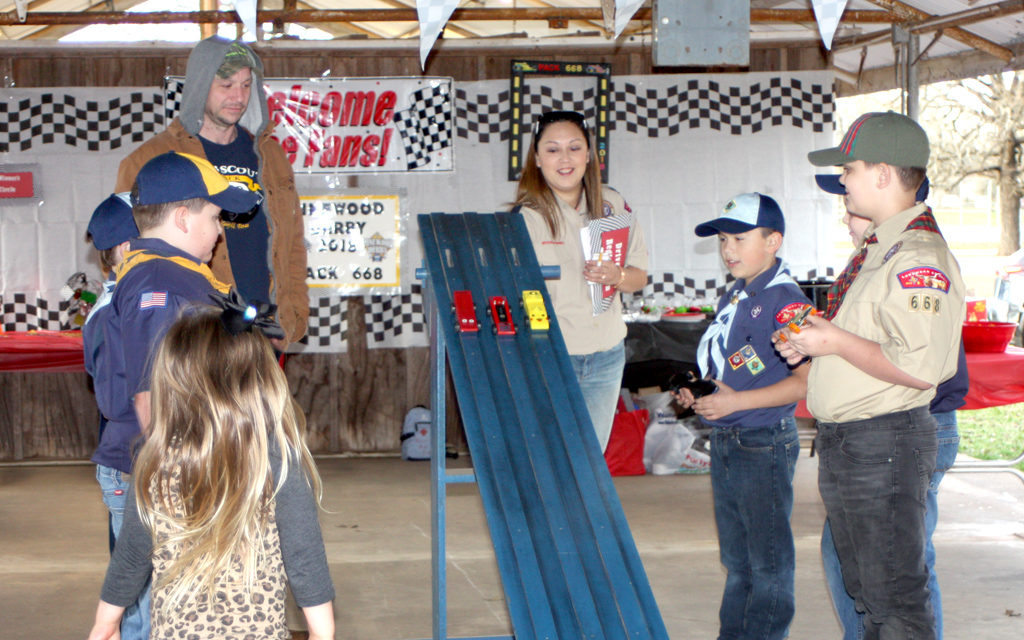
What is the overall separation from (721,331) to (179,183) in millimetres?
1582

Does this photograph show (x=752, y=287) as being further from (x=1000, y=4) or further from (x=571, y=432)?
(x=1000, y=4)

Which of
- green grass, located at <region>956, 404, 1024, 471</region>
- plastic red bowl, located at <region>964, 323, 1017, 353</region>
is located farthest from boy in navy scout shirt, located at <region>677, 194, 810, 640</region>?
green grass, located at <region>956, 404, 1024, 471</region>

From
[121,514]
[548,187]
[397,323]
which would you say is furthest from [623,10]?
[397,323]

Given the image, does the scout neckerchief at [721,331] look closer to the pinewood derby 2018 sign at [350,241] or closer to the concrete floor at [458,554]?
the concrete floor at [458,554]

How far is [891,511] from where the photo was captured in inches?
95.4

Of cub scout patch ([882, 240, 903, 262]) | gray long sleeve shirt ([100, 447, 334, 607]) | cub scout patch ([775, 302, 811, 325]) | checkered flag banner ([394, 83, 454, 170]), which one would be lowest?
gray long sleeve shirt ([100, 447, 334, 607])

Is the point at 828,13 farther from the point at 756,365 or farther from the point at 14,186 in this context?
the point at 14,186

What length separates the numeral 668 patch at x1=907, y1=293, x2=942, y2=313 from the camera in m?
2.36

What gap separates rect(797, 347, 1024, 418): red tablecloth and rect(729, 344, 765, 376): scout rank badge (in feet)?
6.55

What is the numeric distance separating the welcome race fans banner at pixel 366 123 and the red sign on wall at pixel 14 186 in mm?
1733

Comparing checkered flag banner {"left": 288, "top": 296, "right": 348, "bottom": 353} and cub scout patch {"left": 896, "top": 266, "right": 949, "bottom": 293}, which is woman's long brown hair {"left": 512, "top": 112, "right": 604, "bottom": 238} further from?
checkered flag banner {"left": 288, "top": 296, "right": 348, "bottom": 353}

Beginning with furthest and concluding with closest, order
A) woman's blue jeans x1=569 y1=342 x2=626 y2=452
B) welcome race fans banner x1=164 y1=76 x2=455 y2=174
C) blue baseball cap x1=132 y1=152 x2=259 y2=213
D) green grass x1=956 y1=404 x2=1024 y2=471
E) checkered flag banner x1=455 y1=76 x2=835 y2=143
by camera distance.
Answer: green grass x1=956 y1=404 x2=1024 y2=471 → checkered flag banner x1=455 y1=76 x2=835 y2=143 → welcome race fans banner x1=164 y1=76 x2=455 y2=174 → woman's blue jeans x1=569 y1=342 x2=626 y2=452 → blue baseball cap x1=132 y1=152 x2=259 y2=213

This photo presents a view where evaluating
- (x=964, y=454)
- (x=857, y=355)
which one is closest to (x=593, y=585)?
(x=857, y=355)

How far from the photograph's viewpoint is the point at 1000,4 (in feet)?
21.1
